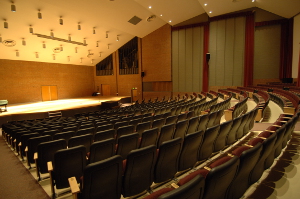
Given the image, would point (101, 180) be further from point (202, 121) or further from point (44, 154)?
point (202, 121)

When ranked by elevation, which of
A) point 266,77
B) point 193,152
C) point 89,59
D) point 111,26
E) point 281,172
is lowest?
point 281,172

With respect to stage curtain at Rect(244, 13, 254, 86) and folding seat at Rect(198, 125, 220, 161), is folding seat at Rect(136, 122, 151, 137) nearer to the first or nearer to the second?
folding seat at Rect(198, 125, 220, 161)

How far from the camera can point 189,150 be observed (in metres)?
1.89

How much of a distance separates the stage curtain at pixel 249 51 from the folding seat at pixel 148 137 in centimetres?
953

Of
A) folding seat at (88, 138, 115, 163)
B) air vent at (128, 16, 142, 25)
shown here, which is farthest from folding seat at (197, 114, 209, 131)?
air vent at (128, 16, 142, 25)

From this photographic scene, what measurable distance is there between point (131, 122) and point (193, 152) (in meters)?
1.96

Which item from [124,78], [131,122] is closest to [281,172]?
[131,122]

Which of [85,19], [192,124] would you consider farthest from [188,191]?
[85,19]

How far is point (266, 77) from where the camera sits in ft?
33.1

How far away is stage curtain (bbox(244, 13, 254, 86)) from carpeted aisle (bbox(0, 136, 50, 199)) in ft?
35.1

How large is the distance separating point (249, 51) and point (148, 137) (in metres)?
10.0

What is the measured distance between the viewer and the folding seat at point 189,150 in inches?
72.2

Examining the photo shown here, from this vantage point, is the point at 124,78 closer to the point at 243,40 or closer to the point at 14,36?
the point at 14,36

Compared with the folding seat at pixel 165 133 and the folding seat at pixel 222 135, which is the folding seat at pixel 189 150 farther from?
the folding seat at pixel 165 133
